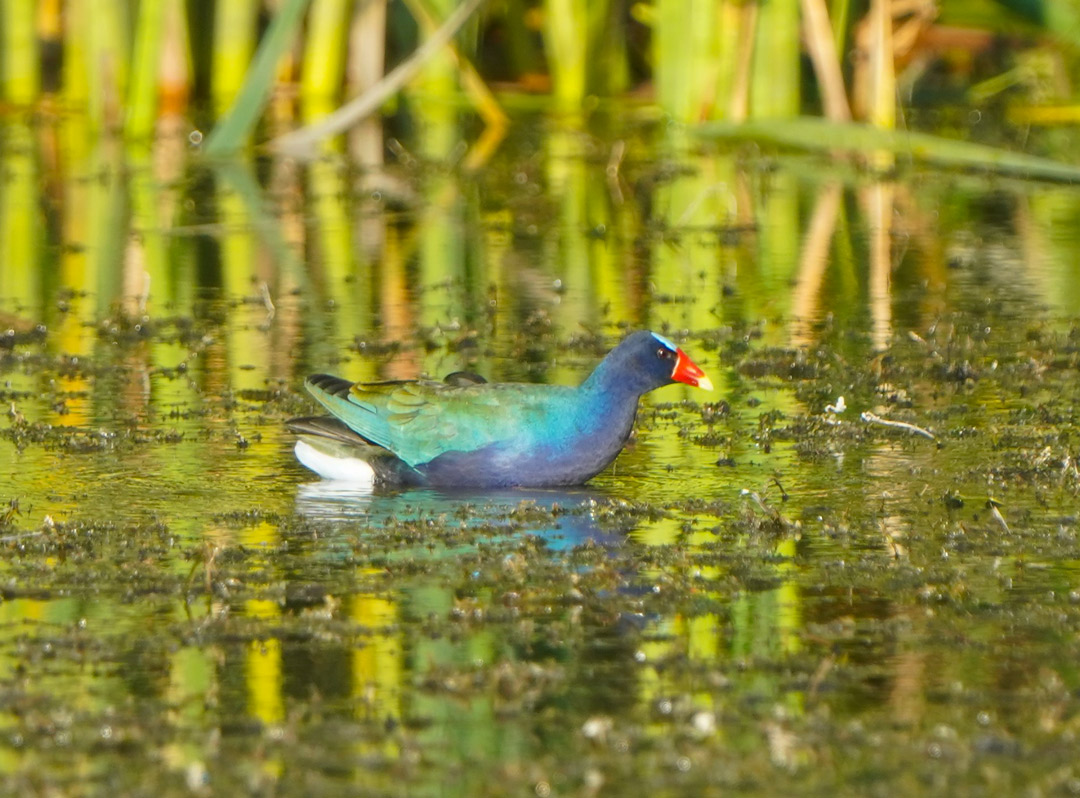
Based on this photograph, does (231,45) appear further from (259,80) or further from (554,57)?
(259,80)

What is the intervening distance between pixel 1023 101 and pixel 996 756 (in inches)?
597

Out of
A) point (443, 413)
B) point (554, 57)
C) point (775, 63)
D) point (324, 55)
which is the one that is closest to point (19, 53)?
point (324, 55)

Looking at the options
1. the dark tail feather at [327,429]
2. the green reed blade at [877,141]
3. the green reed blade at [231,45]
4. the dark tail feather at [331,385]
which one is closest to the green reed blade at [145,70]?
the green reed blade at [231,45]

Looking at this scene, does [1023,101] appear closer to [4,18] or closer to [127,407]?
[4,18]

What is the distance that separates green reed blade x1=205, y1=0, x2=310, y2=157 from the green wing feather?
5.09 m

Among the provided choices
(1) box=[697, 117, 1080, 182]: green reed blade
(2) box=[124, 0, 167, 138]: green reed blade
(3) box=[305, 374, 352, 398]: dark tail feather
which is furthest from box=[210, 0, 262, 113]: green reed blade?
(3) box=[305, 374, 352, 398]: dark tail feather

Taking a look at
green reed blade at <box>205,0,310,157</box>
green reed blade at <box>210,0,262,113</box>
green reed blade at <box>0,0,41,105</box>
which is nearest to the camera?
green reed blade at <box>205,0,310,157</box>

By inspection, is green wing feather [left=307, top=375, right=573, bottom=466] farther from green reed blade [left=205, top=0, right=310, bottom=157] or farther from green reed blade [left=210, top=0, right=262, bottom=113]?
green reed blade [left=210, top=0, right=262, bottom=113]

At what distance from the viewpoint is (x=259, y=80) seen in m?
12.0

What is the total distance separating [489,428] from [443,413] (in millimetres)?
188

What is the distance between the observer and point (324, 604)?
5.38m

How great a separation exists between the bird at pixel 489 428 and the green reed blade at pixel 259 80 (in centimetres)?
510

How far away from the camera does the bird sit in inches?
260

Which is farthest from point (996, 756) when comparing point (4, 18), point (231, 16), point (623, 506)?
point (4, 18)
